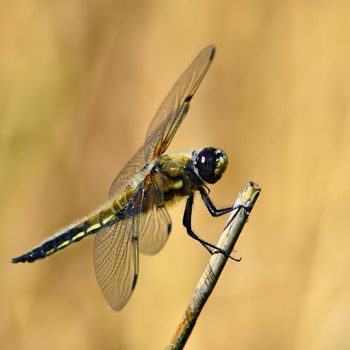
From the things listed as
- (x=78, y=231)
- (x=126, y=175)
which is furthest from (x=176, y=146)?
(x=78, y=231)

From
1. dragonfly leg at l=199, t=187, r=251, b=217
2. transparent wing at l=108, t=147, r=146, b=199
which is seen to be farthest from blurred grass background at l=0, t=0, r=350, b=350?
dragonfly leg at l=199, t=187, r=251, b=217

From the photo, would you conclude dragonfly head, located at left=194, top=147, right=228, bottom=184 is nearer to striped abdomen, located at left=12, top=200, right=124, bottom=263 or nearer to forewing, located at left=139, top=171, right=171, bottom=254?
forewing, located at left=139, top=171, right=171, bottom=254

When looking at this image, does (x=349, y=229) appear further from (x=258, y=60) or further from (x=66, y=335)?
(x=66, y=335)

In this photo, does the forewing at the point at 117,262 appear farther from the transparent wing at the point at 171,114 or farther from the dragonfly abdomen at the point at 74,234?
the transparent wing at the point at 171,114

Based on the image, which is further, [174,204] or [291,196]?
[291,196]

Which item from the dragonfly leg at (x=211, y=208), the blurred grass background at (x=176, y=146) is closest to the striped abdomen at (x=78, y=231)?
the dragonfly leg at (x=211, y=208)

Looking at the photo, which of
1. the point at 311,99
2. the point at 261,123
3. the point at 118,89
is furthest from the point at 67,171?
the point at 311,99
